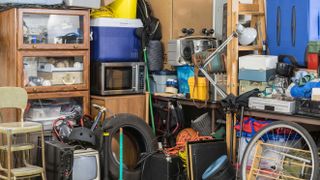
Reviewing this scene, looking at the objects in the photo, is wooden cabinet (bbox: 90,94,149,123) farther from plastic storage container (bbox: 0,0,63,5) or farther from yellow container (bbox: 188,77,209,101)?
plastic storage container (bbox: 0,0,63,5)

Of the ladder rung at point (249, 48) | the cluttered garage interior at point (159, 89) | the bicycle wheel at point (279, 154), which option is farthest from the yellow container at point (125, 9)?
the bicycle wheel at point (279, 154)

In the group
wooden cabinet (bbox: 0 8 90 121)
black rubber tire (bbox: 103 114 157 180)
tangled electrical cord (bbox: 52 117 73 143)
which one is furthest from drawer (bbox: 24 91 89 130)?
black rubber tire (bbox: 103 114 157 180)

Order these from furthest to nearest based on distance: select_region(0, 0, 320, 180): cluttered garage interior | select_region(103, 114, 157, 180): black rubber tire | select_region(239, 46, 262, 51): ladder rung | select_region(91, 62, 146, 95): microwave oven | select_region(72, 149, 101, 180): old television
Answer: select_region(91, 62, 146, 95): microwave oven, select_region(103, 114, 157, 180): black rubber tire, select_region(239, 46, 262, 51): ladder rung, select_region(72, 149, 101, 180): old television, select_region(0, 0, 320, 180): cluttered garage interior

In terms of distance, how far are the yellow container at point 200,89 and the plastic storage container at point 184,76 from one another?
25 centimetres

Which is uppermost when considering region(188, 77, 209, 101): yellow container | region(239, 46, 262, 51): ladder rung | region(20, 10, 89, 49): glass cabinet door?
region(20, 10, 89, 49): glass cabinet door

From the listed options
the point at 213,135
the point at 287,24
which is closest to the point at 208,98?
the point at 213,135

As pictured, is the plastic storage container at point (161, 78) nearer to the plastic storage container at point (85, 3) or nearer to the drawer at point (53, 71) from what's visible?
the drawer at point (53, 71)

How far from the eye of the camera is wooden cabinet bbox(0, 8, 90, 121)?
196 inches

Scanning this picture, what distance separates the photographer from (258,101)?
4.33 meters

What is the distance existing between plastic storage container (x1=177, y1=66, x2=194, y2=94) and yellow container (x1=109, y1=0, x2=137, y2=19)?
0.86m

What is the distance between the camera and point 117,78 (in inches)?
217

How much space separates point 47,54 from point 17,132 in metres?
1.02

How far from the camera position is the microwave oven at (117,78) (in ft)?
17.7

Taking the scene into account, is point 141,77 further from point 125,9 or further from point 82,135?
point 82,135
